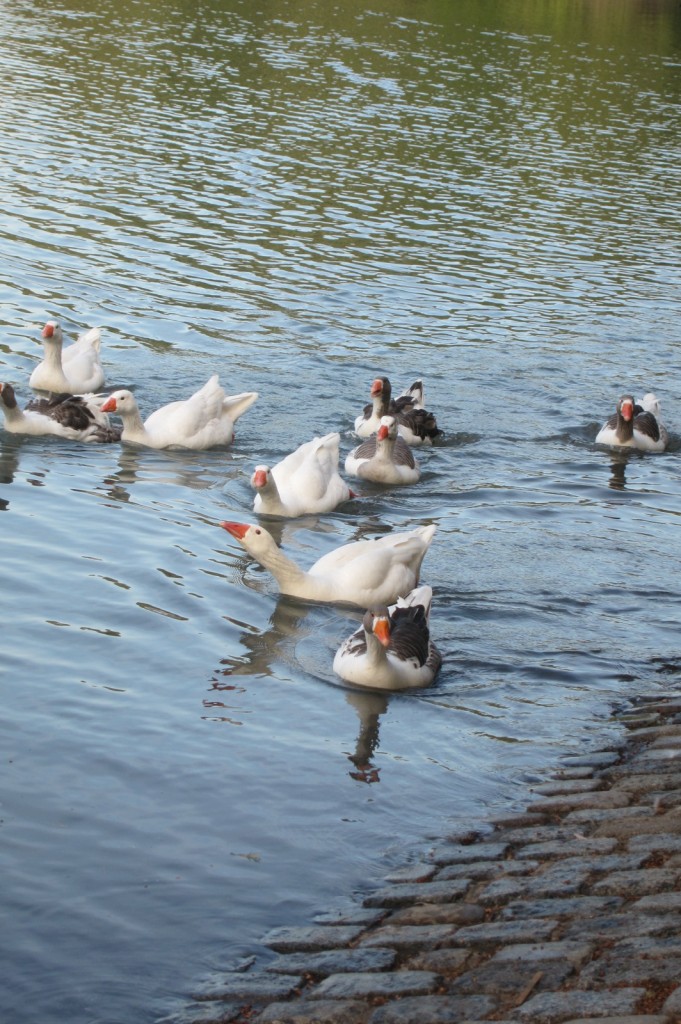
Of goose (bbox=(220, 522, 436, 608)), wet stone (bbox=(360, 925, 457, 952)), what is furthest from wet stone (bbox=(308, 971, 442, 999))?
goose (bbox=(220, 522, 436, 608))

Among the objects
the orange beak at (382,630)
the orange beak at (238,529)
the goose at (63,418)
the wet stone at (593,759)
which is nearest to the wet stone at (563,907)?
the wet stone at (593,759)

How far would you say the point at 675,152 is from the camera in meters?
39.6

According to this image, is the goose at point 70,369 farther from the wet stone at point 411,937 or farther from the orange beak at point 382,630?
the wet stone at point 411,937

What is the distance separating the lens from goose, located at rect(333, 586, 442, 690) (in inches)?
411

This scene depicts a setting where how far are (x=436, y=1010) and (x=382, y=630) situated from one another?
4439 millimetres

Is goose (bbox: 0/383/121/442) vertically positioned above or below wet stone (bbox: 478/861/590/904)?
above

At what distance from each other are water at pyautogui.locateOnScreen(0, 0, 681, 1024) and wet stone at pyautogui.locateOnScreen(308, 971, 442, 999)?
0.75 meters

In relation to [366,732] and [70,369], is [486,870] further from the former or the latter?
[70,369]

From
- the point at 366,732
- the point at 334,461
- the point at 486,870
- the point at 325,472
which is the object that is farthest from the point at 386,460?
the point at 486,870

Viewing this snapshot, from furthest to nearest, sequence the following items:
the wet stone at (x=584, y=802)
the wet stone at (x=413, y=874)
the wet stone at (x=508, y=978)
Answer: the wet stone at (x=584, y=802) → the wet stone at (x=413, y=874) → the wet stone at (x=508, y=978)

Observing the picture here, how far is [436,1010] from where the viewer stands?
5965 millimetres

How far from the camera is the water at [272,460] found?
8117 millimetres

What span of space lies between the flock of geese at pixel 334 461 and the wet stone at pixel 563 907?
3491 millimetres

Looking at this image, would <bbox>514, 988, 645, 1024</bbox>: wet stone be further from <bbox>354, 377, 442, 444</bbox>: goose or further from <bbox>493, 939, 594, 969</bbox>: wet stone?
<bbox>354, 377, 442, 444</bbox>: goose
